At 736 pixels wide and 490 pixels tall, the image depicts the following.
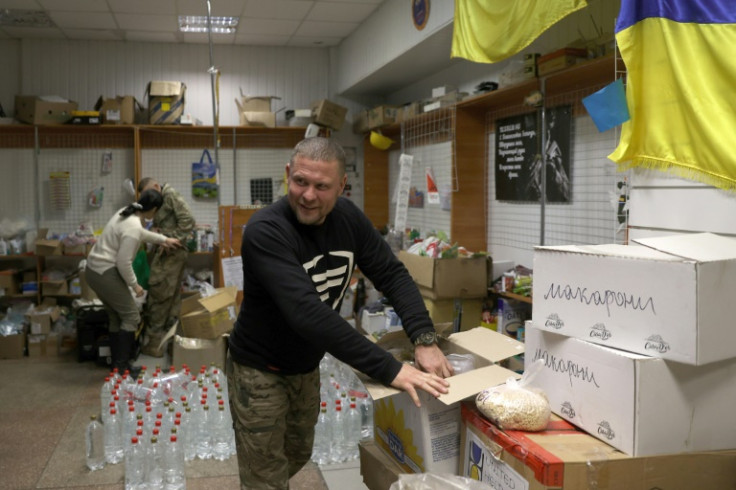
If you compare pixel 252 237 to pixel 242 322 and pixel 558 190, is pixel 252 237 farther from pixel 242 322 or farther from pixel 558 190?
pixel 558 190

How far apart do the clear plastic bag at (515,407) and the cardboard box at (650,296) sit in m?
0.23

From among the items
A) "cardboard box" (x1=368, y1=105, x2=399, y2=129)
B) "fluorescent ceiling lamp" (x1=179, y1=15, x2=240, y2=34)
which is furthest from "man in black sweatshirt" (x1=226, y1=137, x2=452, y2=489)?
"fluorescent ceiling lamp" (x1=179, y1=15, x2=240, y2=34)

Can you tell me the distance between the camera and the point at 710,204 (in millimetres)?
2168

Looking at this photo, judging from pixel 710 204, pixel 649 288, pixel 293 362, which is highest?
pixel 710 204

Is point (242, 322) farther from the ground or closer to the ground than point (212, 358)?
farther from the ground

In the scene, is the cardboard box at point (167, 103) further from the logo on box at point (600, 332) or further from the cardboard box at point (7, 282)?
the logo on box at point (600, 332)

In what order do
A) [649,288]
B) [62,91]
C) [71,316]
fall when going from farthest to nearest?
[62,91], [71,316], [649,288]

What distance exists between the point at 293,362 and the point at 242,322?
223mm

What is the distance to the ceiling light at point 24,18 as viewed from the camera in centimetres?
590

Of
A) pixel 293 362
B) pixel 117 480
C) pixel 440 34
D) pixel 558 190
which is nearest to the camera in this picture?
pixel 293 362

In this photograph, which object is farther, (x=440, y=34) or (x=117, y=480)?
(x=440, y=34)

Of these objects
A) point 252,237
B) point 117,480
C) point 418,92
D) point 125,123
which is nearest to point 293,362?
point 252,237

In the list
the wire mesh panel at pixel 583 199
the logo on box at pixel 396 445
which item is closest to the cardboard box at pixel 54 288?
the wire mesh panel at pixel 583 199

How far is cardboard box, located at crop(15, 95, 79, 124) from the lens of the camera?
21.3 feet
